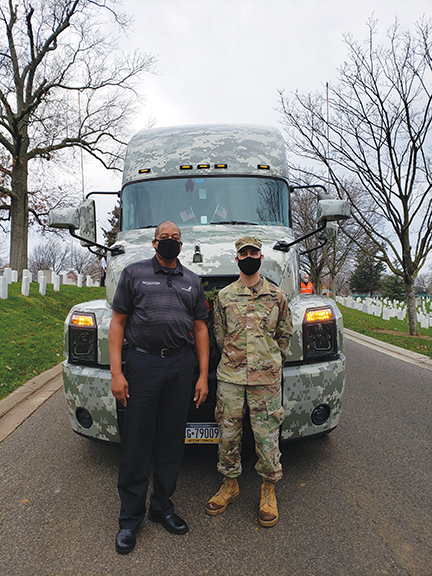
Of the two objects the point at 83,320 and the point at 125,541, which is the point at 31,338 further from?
the point at 125,541

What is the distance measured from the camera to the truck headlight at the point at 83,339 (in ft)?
11.2

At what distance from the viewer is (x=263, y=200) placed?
15.9ft

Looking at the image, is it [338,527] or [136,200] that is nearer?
[338,527]

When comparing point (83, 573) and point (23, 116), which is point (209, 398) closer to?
point (83, 573)

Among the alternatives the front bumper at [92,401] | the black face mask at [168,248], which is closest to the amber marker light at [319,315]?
the black face mask at [168,248]

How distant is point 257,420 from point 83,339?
1.52 m

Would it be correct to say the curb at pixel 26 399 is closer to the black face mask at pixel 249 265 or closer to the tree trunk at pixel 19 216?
the black face mask at pixel 249 265

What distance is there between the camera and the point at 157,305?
2850 mm

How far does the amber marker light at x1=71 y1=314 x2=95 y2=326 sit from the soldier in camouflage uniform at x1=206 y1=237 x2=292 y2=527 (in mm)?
1052

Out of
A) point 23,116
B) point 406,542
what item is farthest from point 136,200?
point 23,116

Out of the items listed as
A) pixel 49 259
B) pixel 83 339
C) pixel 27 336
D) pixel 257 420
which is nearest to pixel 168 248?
pixel 83 339

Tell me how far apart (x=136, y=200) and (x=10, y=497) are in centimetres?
319

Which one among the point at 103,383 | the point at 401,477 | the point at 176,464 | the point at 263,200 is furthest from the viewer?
the point at 263,200

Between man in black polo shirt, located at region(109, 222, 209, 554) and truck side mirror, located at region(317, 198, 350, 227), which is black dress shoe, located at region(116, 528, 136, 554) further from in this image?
truck side mirror, located at region(317, 198, 350, 227)
